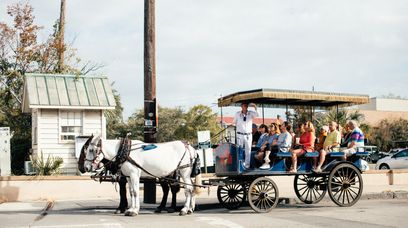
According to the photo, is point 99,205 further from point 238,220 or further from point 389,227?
point 389,227

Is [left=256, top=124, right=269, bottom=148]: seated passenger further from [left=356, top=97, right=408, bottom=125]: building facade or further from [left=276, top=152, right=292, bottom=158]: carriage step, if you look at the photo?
[left=356, top=97, right=408, bottom=125]: building facade

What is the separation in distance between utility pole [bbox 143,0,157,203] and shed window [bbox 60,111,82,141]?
771cm

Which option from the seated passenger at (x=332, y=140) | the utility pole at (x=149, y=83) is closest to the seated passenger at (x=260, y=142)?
the seated passenger at (x=332, y=140)

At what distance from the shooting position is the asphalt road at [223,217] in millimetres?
11336

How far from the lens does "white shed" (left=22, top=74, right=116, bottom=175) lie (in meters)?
22.7

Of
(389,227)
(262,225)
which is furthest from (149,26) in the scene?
(389,227)

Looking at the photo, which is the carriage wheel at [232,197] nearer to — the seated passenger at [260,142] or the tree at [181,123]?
the seated passenger at [260,142]

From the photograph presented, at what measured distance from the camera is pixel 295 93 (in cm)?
1460

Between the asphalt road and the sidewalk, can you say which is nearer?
the asphalt road

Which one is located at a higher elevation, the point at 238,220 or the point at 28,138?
the point at 28,138

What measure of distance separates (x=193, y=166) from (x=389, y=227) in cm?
492

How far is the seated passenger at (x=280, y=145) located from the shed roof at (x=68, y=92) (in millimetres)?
10912

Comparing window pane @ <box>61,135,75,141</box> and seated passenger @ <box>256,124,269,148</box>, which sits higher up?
window pane @ <box>61,135,75,141</box>

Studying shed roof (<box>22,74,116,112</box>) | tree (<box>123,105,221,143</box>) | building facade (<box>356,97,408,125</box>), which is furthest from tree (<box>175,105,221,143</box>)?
building facade (<box>356,97,408,125</box>)
